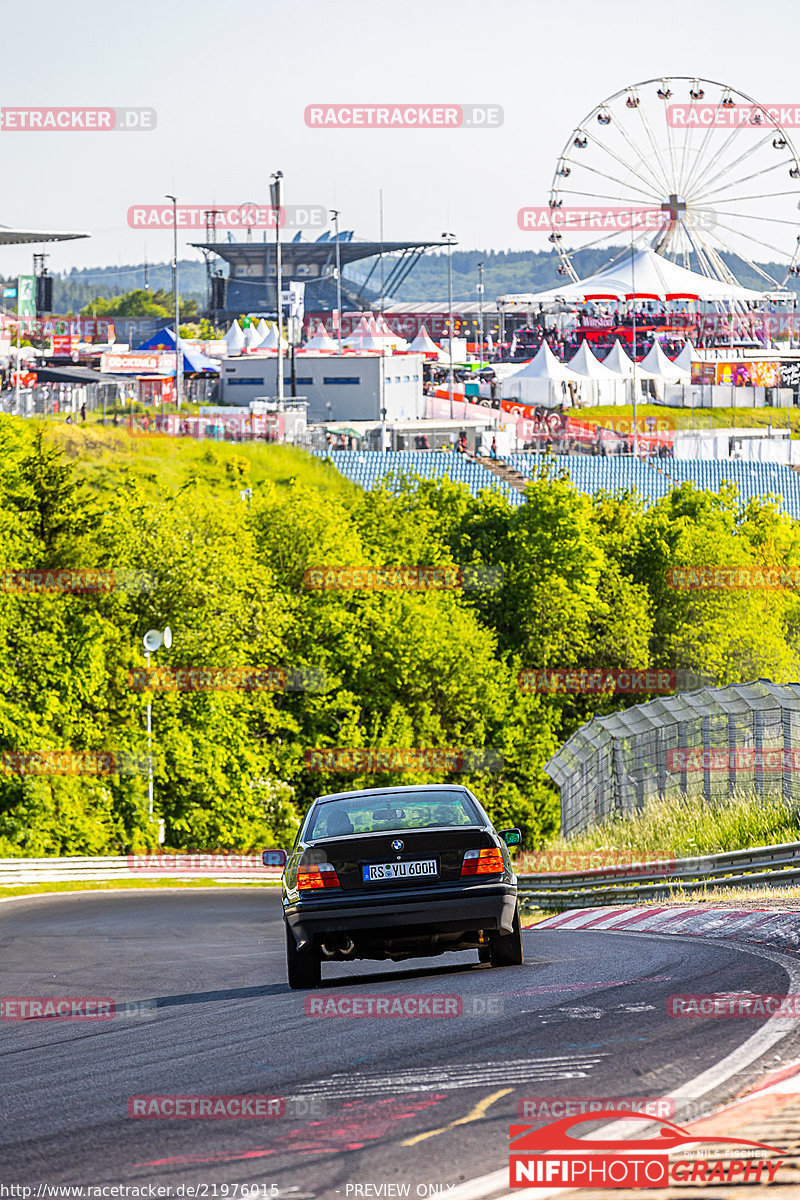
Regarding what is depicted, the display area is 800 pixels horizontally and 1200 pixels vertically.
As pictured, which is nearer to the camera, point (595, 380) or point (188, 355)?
point (595, 380)

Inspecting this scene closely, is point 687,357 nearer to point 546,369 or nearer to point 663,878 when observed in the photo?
point 546,369

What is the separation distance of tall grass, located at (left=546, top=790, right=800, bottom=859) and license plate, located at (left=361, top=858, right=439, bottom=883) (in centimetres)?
854

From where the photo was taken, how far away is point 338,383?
94.2 meters

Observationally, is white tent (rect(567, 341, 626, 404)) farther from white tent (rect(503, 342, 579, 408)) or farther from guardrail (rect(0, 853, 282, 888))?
guardrail (rect(0, 853, 282, 888))

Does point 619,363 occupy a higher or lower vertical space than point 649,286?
lower

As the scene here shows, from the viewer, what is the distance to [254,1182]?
496cm

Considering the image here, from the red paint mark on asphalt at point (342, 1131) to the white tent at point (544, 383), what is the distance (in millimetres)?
99530

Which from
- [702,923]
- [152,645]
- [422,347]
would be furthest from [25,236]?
[422,347]

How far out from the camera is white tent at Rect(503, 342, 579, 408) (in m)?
105

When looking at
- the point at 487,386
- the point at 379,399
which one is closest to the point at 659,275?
the point at 487,386

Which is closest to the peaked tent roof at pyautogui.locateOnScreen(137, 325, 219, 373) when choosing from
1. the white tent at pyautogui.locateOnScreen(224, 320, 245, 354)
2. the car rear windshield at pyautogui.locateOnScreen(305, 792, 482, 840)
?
the white tent at pyautogui.locateOnScreen(224, 320, 245, 354)

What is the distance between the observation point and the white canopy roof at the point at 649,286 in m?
138

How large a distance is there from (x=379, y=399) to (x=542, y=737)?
47.6 m

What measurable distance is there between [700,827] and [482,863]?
1108 centimetres
